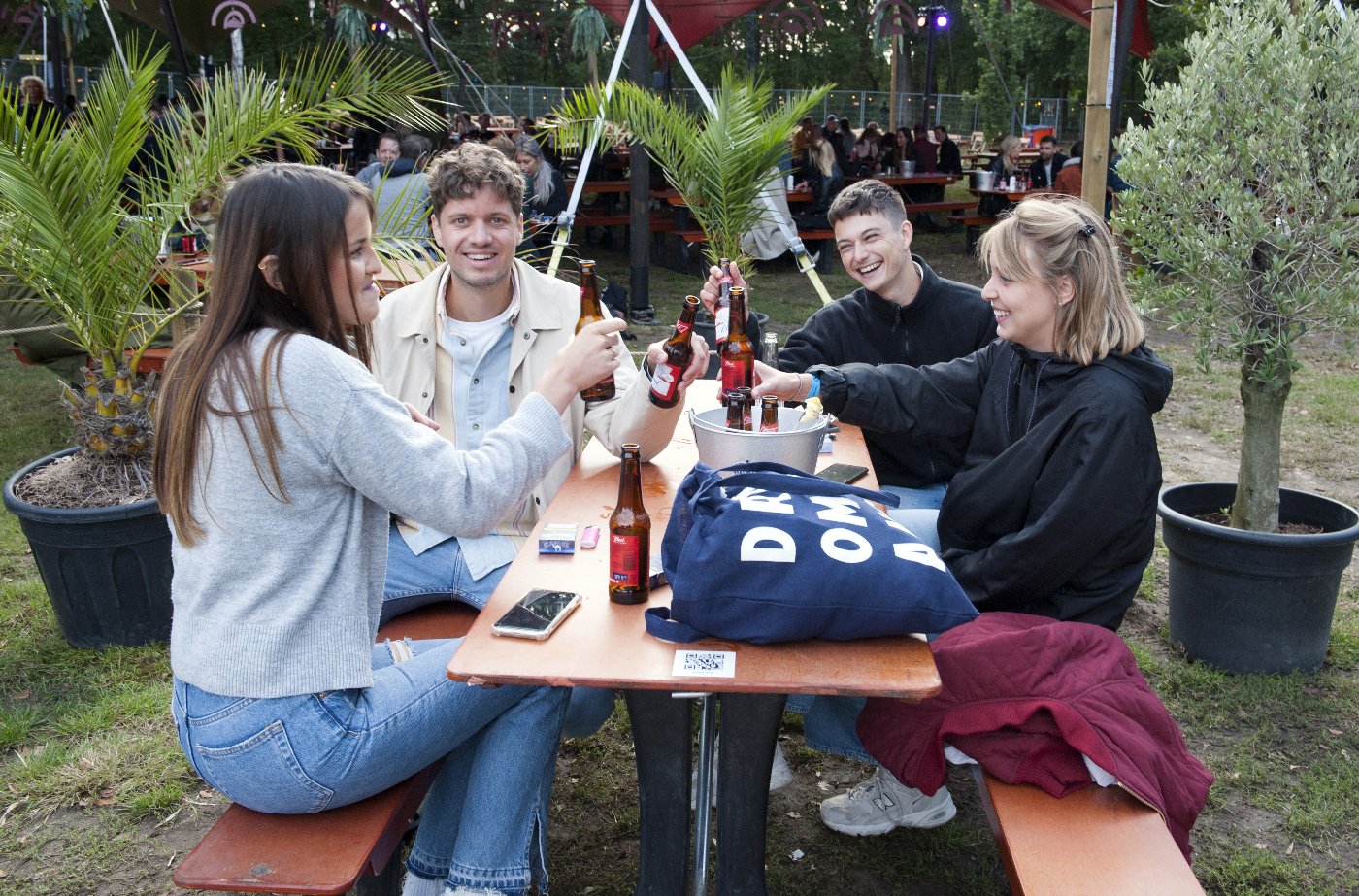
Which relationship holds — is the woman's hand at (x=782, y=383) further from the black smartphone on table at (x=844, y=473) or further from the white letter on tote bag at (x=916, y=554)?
the white letter on tote bag at (x=916, y=554)

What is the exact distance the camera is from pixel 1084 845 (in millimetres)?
1802

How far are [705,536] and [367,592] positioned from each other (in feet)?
2.08

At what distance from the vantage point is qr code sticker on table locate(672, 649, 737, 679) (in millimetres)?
1670

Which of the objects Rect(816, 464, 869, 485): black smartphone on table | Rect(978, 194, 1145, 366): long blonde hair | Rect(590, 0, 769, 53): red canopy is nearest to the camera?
Rect(978, 194, 1145, 366): long blonde hair

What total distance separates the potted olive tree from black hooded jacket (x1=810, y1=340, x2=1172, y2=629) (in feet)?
4.01

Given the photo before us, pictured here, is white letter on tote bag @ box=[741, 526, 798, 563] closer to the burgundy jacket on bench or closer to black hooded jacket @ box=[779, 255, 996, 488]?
the burgundy jacket on bench

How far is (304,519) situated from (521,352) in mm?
1140

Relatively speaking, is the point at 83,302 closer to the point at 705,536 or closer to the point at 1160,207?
the point at 705,536

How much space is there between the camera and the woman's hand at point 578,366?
2.05m

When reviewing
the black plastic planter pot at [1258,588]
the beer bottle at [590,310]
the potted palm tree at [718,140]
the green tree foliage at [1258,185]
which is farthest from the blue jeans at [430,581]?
the potted palm tree at [718,140]

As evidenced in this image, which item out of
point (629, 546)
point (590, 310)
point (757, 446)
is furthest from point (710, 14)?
point (629, 546)

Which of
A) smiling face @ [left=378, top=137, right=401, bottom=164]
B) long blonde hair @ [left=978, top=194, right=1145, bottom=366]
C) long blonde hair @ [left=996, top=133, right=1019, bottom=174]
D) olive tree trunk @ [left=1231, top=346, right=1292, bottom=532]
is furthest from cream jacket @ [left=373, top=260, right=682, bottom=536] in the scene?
long blonde hair @ [left=996, top=133, right=1019, bottom=174]

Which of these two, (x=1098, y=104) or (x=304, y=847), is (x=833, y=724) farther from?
(x=1098, y=104)

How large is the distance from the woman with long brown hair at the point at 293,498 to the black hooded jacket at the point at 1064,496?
105cm
